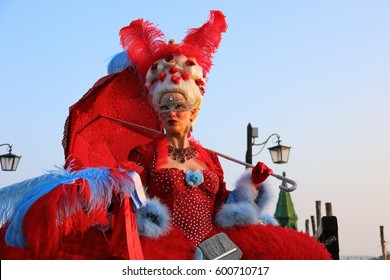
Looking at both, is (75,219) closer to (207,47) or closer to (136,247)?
(136,247)

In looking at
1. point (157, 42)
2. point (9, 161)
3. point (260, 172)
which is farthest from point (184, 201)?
point (9, 161)

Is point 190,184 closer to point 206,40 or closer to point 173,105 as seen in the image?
point 173,105

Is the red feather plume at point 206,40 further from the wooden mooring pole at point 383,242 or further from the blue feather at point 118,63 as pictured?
the wooden mooring pole at point 383,242

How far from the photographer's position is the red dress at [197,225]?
377cm

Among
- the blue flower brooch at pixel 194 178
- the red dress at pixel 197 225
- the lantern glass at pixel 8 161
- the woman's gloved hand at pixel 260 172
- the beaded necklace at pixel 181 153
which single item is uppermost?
the lantern glass at pixel 8 161

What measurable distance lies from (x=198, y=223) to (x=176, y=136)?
0.79 meters

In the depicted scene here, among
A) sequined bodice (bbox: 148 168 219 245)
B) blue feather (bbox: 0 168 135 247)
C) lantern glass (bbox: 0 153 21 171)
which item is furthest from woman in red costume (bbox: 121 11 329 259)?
lantern glass (bbox: 0 153 21 171)

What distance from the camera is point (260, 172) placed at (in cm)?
411

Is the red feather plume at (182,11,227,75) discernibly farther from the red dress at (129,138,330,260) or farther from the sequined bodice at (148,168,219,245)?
the sequined bodice at (148,168,219,245)

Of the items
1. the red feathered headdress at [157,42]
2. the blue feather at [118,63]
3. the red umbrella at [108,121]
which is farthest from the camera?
the blue feather at [118,63]

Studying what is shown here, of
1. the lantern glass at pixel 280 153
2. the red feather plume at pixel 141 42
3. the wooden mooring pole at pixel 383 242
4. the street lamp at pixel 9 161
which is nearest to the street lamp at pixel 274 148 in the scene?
the lantern glass at pixel 280 153

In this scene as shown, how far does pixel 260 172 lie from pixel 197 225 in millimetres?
628

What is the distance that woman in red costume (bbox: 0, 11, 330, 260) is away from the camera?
3182 millimetres

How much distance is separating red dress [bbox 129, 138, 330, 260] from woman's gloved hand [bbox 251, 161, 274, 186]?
Answer: 305 millimetres
